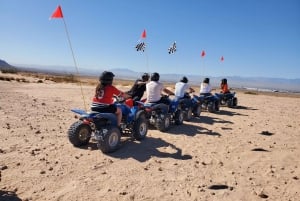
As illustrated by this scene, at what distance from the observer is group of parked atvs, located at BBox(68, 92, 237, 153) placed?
735 cm

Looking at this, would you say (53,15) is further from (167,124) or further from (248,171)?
(248,171)

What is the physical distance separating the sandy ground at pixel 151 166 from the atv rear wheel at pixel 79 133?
202 mm

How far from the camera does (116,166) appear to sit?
21.4 ft

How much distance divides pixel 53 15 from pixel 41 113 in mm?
4446

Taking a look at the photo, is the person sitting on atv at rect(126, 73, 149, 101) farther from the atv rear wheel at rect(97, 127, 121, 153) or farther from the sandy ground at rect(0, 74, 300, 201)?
the atv rear wheel at rect(97, 127, 121, 153)

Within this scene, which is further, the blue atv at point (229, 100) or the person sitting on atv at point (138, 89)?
the blue atv at point (229, 100)

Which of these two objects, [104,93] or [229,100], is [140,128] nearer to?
[104,93]

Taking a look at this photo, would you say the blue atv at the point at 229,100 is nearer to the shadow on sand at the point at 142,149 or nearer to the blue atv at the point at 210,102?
the blue atv at the point at 210,102

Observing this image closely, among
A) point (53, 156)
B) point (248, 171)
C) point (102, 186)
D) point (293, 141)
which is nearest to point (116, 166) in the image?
point (102, 186)

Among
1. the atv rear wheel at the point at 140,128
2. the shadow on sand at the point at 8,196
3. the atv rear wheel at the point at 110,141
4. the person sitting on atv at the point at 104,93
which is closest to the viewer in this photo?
the shadow on sand at the point at 8,196

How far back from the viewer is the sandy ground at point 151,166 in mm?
5324

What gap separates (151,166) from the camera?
6.66 meters

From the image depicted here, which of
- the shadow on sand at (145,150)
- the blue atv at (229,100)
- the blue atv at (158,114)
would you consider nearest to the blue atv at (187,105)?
the blue atv at (158,114)

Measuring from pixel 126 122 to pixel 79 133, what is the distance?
5.03 feet
